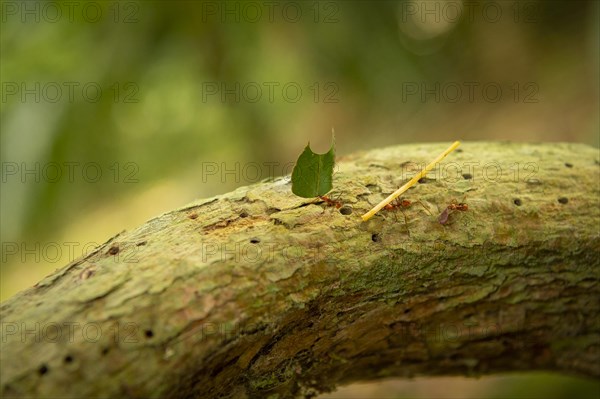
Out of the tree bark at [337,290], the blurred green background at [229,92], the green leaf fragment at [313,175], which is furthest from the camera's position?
the blurred green background at [229,92]

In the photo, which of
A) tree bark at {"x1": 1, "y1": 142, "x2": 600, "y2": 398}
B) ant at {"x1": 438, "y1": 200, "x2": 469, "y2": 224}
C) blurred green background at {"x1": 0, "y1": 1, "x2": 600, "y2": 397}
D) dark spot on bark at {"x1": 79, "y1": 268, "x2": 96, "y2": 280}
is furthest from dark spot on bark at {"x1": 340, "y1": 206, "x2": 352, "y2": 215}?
blurred green background at {"x1": 0, "y1": 1, "x2": 600, "y2": 397}

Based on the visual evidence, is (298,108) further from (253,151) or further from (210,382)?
(210,382)

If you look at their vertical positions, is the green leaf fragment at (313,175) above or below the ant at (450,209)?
above

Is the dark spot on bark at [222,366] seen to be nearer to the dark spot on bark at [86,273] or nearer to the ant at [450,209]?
the dark spot on bark at [86,273]

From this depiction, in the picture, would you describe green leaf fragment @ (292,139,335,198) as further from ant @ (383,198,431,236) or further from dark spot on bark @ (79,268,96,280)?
dark spot on bark @ (79,268,96,280)

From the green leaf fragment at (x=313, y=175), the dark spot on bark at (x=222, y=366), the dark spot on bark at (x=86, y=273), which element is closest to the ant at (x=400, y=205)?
the green leaf fragment at (x=313, y=175)
